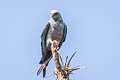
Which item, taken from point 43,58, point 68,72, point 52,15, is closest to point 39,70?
point 43,58

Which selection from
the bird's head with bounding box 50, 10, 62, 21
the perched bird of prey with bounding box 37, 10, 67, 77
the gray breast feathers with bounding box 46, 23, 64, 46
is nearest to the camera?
the perched bird of prey with bounding box 37, 10, 67, 77

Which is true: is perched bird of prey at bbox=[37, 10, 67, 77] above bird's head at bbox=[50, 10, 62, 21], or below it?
below

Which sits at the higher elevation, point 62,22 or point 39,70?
point 62,22

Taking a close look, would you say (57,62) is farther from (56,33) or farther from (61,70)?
(56,33)

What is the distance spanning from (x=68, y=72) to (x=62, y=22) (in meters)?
6.05

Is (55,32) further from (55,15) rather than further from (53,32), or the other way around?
(55,15)

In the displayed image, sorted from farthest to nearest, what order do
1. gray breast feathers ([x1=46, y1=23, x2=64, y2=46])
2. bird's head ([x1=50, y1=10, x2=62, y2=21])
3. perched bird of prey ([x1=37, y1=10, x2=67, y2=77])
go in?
bird's head ([x1=50, y1=10, x2=62, y2=21])
gray breast feathers ([x1=46, y1=23, x2=64, y2=46])
perched bird of prey ([x1=37, y1=10, x2=67, y2=77])

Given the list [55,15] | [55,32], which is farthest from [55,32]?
[55,15]

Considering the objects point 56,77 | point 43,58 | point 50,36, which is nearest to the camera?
point 56,77

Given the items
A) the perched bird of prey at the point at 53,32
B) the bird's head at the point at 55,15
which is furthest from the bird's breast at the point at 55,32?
the bird's head at the point at 55,15

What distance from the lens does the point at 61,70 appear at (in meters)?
5.48

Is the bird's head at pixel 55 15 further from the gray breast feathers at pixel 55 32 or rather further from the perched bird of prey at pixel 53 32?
the gray breast feathers at pixel 55 32

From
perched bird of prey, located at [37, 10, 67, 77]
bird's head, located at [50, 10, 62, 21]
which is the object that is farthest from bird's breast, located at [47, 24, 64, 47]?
bird's head, located at [50, 10, 62, 21]

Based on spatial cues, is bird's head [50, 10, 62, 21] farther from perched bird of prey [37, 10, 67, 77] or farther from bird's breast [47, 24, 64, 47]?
bird's breast [47, 24, 64, 47]
